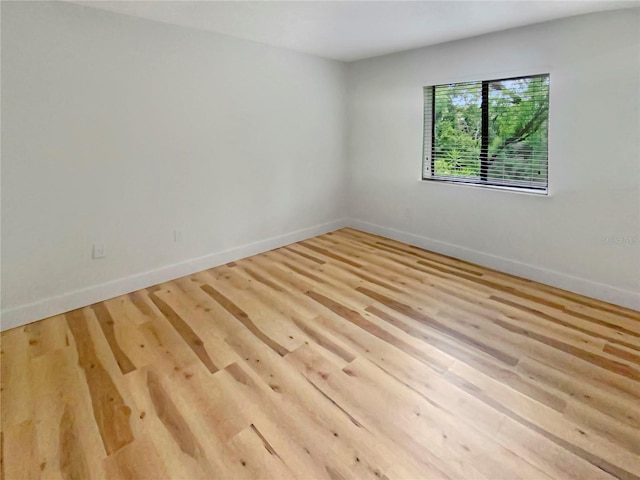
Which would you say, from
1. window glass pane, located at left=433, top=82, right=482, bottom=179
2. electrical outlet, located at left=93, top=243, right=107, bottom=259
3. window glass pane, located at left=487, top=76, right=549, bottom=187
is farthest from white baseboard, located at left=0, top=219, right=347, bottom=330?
window glass pane, located at left=487, top=76, right=549, bottom=187

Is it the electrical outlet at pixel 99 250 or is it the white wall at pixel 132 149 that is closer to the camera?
the white wall at pixel 132 149

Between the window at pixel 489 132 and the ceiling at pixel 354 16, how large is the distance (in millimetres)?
546

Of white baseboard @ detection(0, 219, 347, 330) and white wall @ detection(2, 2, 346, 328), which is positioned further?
white baseboard @ detection(0, 219, 347, 330)

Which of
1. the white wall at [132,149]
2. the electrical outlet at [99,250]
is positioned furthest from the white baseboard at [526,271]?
the electrical outlet at [99,250]

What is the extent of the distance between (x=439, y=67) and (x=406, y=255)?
6.87ft

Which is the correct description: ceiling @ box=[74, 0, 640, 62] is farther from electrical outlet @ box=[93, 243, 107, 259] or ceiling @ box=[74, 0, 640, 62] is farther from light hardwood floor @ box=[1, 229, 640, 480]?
light hardwood floor @ box=[1, 229, 640, 480]

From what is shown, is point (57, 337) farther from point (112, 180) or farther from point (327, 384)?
point (327, 384)

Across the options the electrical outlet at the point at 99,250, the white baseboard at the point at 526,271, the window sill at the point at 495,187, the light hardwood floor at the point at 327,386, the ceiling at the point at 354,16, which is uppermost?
the ceiling at the point at 354,16

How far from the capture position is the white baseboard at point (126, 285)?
258 centimetres

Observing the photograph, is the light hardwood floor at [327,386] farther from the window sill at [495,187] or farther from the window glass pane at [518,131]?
the window glass pane at [518,131]

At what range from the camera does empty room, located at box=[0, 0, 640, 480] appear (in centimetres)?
162

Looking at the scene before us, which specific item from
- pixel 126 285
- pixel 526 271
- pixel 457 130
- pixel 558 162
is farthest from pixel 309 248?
pixel 558 162

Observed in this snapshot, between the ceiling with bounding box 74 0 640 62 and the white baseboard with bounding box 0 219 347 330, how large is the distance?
7.11 feet

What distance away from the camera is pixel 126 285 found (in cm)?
308
